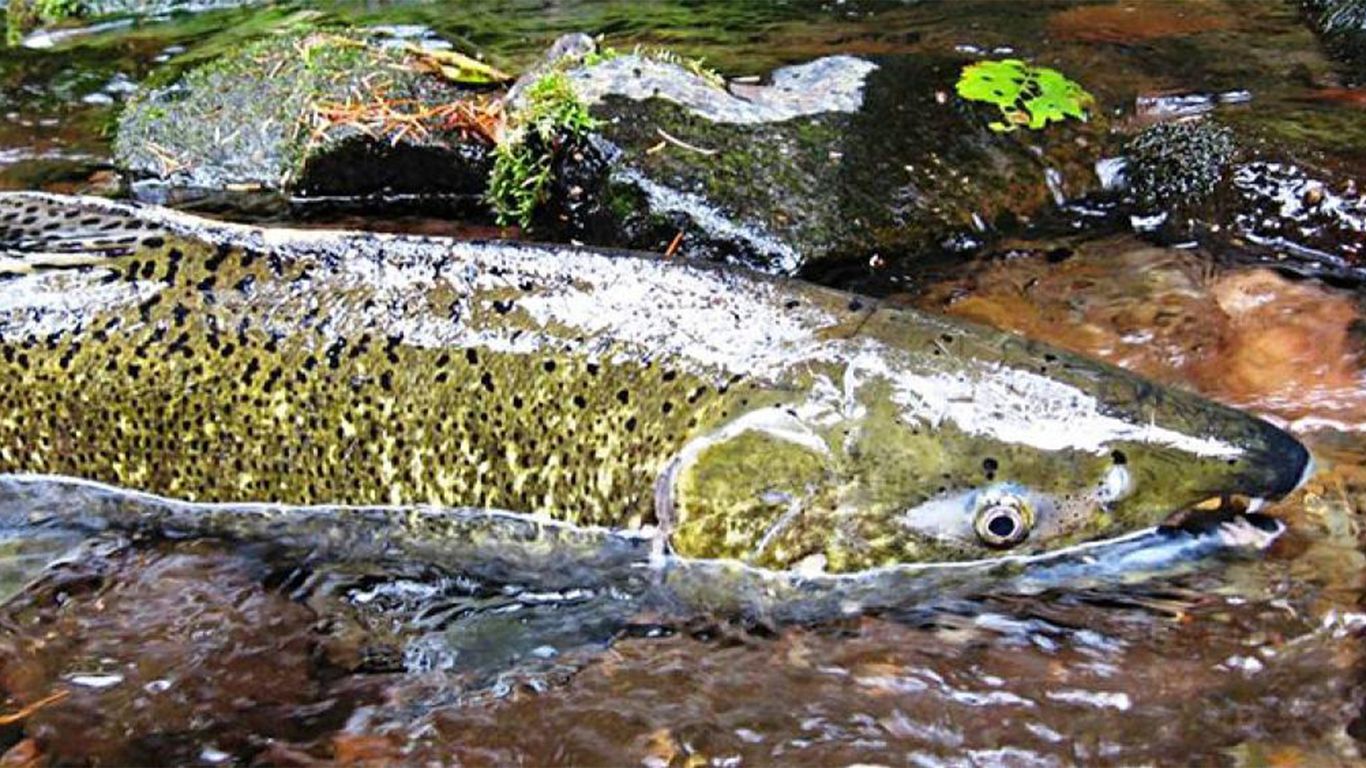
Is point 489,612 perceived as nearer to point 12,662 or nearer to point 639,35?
point 12,662

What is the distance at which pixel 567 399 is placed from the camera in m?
4.07

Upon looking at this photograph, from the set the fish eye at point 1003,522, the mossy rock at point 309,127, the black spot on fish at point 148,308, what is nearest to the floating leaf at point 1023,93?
the mossy rock at point 309,127

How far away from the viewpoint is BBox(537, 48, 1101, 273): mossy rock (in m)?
6.11

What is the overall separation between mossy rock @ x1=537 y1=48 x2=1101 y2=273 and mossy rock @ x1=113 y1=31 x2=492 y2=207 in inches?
38.9

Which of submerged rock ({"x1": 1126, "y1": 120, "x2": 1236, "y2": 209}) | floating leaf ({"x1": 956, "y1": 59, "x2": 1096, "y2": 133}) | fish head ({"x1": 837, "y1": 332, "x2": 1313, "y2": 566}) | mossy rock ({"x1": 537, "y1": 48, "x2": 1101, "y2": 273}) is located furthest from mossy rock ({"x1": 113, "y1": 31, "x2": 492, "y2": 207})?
fish head ({"x1": 837, "y1": 332, "x2": 1313, "y2": 566})

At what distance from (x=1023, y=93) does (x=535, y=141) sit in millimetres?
2721

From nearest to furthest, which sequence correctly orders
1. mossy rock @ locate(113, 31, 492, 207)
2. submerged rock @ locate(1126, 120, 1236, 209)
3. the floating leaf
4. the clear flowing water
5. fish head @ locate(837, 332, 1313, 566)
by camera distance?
1. the clear flowing water
2. fish head @ locate(837, 332, 1313, 566)
3. submerged rock @ locate(1126, 120, 1236, 209)
4. the floating leaf
5. mossy rock @ locate(113, 31, 492, 207)

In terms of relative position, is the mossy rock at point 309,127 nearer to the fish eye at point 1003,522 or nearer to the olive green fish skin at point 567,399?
the olive green fish skin at point 567,399

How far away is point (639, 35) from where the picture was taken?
10.2 meters

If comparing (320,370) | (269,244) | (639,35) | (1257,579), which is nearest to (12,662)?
(320,370)

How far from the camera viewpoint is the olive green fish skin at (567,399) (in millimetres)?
3701

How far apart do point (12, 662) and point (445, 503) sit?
133 cm

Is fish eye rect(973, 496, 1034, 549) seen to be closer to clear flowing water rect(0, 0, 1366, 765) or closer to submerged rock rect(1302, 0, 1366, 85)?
clear flowing water rect(0, 0, 1366, 765)

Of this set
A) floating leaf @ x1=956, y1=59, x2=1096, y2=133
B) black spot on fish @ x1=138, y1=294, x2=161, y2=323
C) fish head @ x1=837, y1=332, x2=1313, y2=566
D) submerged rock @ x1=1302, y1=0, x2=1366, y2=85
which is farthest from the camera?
submerged rock @ x1=1302, y1=0, x2=1366, y2=85
